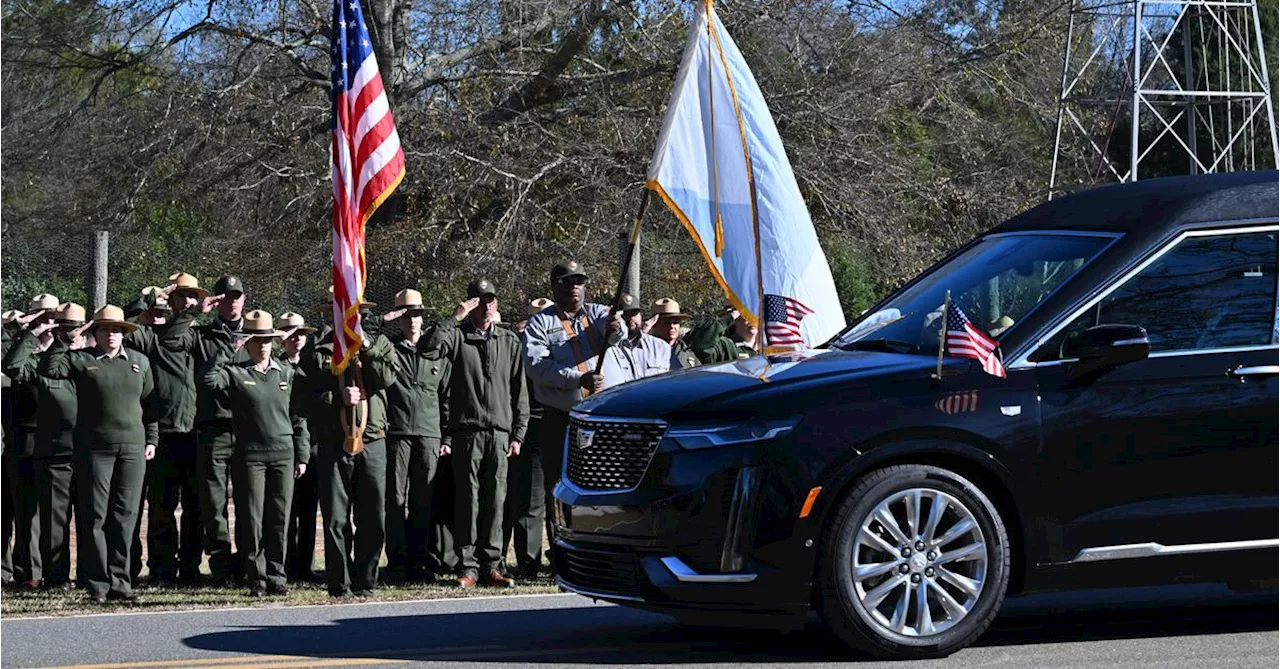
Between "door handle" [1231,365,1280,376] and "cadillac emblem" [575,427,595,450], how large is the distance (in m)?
2.79

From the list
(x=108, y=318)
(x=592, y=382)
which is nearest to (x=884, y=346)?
(x=592, y=382)

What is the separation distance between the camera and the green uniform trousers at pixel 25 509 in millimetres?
13164

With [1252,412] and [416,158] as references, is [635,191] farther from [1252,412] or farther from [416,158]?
[1252,412]

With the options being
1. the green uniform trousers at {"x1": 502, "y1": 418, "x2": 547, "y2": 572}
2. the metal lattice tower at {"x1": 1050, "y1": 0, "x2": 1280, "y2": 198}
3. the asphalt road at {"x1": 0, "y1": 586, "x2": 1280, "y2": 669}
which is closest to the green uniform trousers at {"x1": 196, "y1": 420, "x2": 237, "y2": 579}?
the green uniform trousers at {"x1": 502, "y1": 418, "x2": 547, "y2": 572}

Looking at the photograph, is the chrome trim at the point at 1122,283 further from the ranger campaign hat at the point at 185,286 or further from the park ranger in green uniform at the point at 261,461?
the ranger campaign hat at the point at 185,286

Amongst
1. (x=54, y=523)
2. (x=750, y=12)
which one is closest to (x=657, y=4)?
(x=750, y=12)

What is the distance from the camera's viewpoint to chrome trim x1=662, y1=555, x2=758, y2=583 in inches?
308

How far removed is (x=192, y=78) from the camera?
22812 millimetres

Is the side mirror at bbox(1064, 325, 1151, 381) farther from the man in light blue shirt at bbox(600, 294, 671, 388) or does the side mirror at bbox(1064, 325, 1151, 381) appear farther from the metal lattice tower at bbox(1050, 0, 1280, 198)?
the metal lattice tower at bbox(1050, 0, 1280, 198)

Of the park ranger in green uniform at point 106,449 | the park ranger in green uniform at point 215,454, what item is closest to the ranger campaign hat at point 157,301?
the park ranger in green uniform at point 215,454

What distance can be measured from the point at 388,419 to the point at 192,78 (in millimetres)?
11091

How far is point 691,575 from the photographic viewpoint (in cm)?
785

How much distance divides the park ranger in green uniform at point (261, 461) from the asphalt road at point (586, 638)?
202 centimetres

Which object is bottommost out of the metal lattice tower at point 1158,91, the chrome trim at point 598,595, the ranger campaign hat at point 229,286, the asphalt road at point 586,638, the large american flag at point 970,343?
the asphalt road at point 586,638
